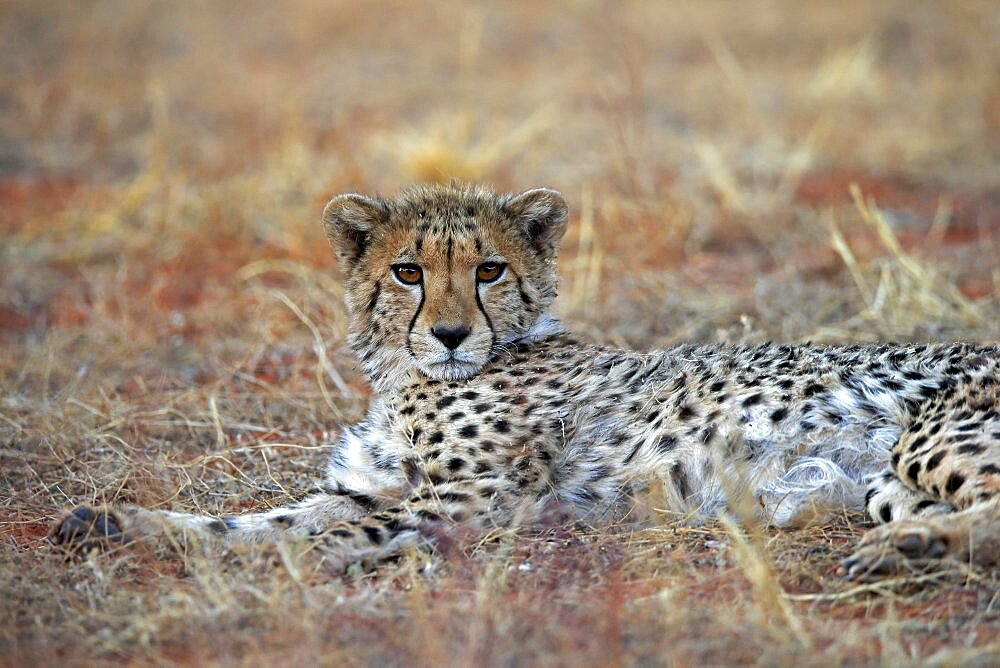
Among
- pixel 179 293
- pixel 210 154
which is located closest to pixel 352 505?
pixel 179 293

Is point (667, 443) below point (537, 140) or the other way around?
below

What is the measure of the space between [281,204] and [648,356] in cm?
390

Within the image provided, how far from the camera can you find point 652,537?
142 inches

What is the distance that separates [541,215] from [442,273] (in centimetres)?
51

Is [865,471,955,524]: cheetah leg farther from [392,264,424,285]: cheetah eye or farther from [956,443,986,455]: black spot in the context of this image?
[392,264,424,285]: cheetah eye

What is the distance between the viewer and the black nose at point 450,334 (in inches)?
156

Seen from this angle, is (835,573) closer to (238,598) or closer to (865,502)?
(865,502)

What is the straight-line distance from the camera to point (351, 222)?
14.1 feet

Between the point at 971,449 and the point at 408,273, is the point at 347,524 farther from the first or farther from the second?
the point at 971,449

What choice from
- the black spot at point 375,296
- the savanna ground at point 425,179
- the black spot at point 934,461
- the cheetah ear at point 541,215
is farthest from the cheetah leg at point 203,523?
the black spot at point 934,461

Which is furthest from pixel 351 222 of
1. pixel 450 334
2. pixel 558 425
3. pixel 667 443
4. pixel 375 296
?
pixel 667 443

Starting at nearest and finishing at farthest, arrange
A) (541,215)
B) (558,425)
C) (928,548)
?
(928,548) → (558,425) → (541,215)

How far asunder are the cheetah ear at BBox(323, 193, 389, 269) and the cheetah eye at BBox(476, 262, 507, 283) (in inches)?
16.2

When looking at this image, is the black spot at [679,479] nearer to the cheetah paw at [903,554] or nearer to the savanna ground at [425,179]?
the savanna ground at [425,179]
